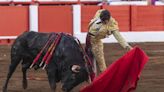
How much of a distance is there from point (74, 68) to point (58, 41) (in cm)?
59

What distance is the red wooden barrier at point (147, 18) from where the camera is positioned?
17.9 m

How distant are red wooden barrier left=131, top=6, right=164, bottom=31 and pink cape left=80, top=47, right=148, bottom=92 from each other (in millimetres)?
11118

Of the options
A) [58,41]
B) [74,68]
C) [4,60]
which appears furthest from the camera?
[4,60]

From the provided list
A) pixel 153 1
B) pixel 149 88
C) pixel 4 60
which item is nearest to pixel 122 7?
pixel 153 1

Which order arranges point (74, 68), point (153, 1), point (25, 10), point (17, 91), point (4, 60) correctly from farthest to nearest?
1. point (153, 1)
2. point (25, 10)
3. point (4, 60)
4. point (17, 91)
5. point (74, 68)

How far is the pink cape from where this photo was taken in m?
6.76

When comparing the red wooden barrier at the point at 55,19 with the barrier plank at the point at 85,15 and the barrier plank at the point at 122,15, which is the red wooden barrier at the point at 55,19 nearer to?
the barrier plank at the point at 85,15

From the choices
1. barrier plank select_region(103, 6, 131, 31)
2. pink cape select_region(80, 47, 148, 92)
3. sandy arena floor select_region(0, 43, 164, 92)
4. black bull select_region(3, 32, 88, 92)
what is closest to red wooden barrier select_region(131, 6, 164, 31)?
barrier plank select_region(103, 6, 131, 31)

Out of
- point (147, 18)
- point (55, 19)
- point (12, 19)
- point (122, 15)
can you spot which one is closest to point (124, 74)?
point (12, 19)

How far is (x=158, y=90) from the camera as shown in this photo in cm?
839

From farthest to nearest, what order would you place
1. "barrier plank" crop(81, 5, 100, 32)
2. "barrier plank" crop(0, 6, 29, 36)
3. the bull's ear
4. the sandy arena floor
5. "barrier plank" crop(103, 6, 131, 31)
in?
"barrier plank" crop(103, 6, 131, 31) → "barrier plank" crop(81, 5, 100, 32) → "barrier plank" crop(0, 6, 29, 36) → the sandy arena floor → the bull's ear

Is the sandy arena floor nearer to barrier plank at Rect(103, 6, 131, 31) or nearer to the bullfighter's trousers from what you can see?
the bullfighter's trousers

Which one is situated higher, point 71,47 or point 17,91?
point 71,47

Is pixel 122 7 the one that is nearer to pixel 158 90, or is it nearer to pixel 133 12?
pixel 133 12
